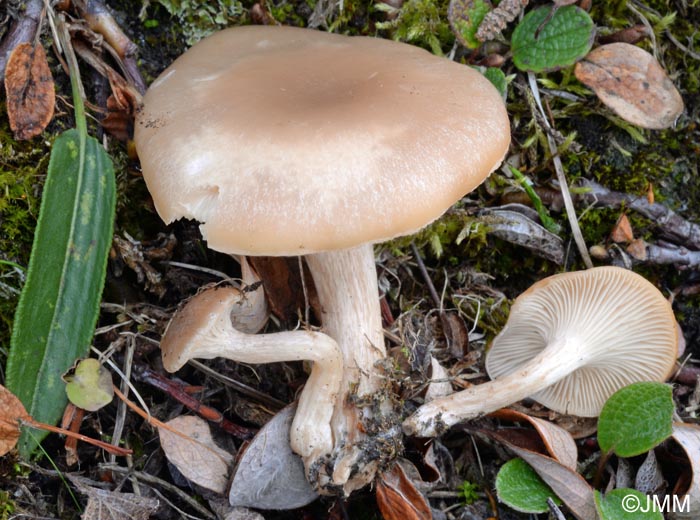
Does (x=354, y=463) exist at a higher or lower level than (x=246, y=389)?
lower

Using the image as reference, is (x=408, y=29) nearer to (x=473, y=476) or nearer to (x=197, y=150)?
(x=197, y=150)

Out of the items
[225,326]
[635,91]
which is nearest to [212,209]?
[225,326]

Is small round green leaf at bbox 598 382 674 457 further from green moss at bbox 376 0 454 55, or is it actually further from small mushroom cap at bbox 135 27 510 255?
green moss at bbox 376 0 454 55

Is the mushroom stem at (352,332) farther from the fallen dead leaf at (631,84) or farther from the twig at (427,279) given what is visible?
the fallen dead leaf at (631,84)

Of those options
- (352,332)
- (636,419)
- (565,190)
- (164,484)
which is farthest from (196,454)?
(565,190)

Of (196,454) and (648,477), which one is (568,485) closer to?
(648,477)

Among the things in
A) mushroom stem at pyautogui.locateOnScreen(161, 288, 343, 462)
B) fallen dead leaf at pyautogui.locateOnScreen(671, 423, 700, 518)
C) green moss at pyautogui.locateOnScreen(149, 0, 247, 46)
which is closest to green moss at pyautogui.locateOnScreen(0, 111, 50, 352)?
mushroom stem at pyautogui.locateOnScreen(161, 288, 343, 462)
